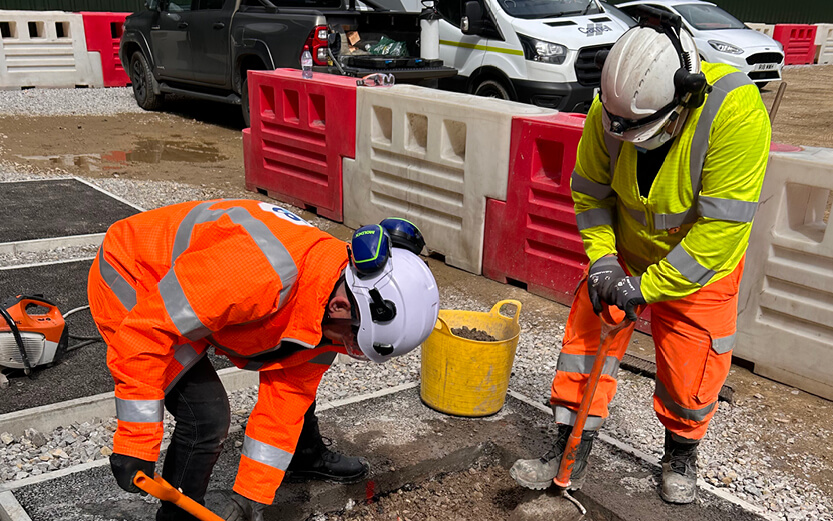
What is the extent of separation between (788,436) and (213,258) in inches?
131

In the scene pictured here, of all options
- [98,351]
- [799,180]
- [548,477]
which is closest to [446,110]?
[799,180]

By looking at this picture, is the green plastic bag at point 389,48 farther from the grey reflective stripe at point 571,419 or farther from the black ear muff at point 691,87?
the black ear muff at point 691,87

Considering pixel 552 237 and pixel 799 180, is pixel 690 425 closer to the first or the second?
pixel 799 180

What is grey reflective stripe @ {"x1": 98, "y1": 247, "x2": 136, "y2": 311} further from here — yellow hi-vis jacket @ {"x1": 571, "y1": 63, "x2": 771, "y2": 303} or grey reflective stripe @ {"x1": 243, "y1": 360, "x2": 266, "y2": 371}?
yellow hi-vis jacket @ {"x1": 571, "y1": 63, "x2": 771, "y2": 303}

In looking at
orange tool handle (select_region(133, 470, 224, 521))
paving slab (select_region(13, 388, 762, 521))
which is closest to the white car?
paving slab (select_region(13, 388, 762, 521))

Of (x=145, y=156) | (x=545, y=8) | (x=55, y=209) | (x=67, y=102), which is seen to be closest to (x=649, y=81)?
(x=55, y=209)

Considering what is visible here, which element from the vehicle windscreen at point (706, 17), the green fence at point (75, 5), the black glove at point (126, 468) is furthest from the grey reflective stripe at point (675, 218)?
the green fence at point (75, 5)

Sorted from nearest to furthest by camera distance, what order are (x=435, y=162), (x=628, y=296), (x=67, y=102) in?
(x=628, y=296)
(x=435, y=162)
(x=67, y=102)

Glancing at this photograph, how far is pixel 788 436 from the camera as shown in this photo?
4133 millimetres

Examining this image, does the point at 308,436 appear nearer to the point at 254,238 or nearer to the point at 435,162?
the point at 254,238

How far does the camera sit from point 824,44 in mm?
24750

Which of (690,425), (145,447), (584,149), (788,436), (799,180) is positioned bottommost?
(788,436)

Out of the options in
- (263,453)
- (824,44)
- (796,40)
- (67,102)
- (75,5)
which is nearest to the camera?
(263,453)

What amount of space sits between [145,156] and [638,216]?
8.65 m
